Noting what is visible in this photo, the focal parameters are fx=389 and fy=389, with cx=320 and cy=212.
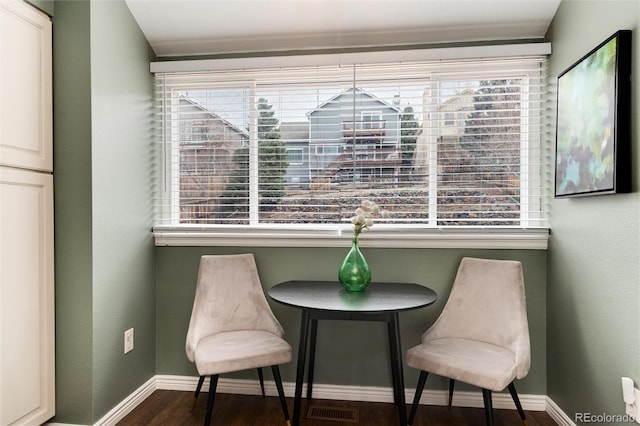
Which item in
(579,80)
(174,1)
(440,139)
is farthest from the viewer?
(440,139)

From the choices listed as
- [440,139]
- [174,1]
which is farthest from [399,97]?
[174,1]

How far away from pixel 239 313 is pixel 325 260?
593 mm

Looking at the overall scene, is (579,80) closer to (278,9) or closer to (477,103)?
(477,103)

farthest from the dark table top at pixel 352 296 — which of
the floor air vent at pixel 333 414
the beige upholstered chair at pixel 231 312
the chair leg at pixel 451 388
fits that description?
the floor air vent at pixel 333 414

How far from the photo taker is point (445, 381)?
2268mm

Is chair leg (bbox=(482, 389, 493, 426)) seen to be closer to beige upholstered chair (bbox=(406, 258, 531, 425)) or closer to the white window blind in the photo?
beige upholstered chair (bbox=(406, 258, 531, 425))

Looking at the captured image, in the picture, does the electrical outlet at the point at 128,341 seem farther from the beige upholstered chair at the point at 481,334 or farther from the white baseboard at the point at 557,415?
the white baseboard at the point at 557,415

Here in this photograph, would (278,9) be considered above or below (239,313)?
above

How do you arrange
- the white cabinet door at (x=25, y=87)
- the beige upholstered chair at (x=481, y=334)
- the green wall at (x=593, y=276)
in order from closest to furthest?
the green wall at (x=593, y=276) < the white cabinet door at (x=25, y=87) < the beige upholstered chair at (x=481, y=334)

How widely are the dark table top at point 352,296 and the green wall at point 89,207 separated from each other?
2.90 ft

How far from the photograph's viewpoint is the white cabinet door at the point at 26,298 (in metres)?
1.66

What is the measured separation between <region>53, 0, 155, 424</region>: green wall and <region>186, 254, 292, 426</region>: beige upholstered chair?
435 mm

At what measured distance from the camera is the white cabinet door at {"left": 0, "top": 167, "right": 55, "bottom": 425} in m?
1.66

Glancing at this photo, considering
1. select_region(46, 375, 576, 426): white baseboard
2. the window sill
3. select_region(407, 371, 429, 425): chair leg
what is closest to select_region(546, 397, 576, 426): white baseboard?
select_region(46, 375, 576, 426): white baseboard
